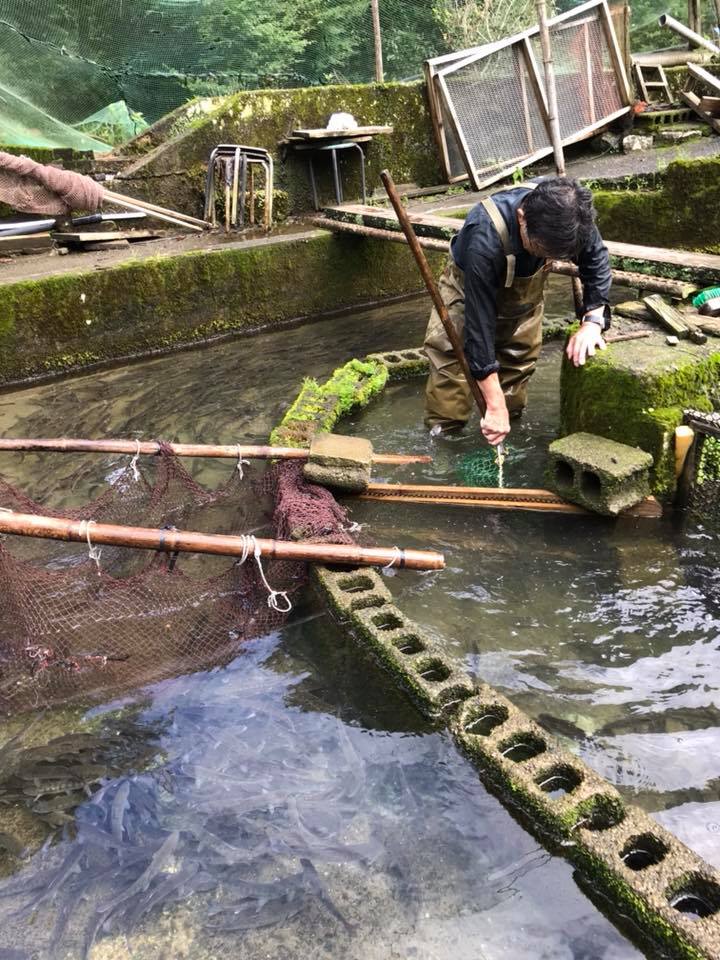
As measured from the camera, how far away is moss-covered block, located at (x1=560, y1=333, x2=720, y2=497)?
14.9 feet

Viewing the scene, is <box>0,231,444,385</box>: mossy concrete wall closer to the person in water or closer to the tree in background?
the person in water

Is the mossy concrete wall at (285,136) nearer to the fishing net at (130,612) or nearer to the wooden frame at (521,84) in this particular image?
the wooden frame at (521,84)

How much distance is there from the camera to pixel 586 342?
4.77 metres

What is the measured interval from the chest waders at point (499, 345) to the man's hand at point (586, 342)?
51 cm

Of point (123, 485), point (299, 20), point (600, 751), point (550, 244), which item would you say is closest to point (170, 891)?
point (600, 751)

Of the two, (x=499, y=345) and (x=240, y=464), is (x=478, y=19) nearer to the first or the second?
(x=499, y=345)

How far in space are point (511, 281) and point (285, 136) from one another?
808cm

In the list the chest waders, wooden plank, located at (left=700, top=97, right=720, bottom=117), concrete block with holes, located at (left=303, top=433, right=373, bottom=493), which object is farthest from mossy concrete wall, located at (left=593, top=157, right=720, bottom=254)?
concrete block with holes, located at (left=303, top=433, right=373, bottom=493)

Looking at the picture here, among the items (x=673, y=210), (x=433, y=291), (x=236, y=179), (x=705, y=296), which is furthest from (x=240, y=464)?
(x=673, y=210)

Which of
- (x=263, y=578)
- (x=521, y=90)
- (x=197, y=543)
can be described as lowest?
(x=263, y=578)

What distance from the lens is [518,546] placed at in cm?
477

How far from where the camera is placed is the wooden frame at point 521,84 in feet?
36.9

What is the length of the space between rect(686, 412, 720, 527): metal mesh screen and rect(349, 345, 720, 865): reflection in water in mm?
149

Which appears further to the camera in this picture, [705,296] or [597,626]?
[705,296]
